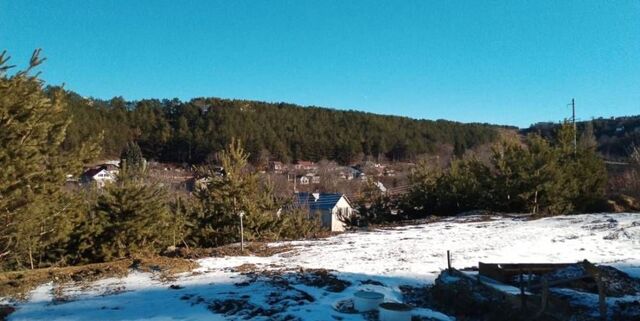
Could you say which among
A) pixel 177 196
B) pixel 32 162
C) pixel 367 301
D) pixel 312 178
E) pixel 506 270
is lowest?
pixel 367 301

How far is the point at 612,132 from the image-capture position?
257 feet

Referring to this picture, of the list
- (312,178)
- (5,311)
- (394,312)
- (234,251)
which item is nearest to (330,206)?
(234,251)

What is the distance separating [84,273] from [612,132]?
85646 millimetres

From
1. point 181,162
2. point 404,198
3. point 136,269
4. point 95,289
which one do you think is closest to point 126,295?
point 95,289

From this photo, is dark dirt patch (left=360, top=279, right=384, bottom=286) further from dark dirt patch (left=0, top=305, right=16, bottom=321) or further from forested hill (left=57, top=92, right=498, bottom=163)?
forested hill (left=57, top=92, right=498, bottom=163)

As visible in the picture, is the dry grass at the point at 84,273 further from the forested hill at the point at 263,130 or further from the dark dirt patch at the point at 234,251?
the forested hill at the point at 263,130

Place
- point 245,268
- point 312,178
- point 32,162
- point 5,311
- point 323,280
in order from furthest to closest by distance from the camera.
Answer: point 312,178 → point 245,268 → point 323,280 → point 32,162 → point 5,311

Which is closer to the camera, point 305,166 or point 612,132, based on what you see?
point 612,132

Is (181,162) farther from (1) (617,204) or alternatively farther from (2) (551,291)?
(2) (551,291)

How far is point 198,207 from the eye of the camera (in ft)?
56.1

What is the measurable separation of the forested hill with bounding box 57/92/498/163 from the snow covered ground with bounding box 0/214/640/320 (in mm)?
56809

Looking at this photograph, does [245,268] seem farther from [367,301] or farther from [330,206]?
[330,206]

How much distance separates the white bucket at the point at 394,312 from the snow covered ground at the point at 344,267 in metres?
0.64

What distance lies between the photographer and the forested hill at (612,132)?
60219 millimetres
